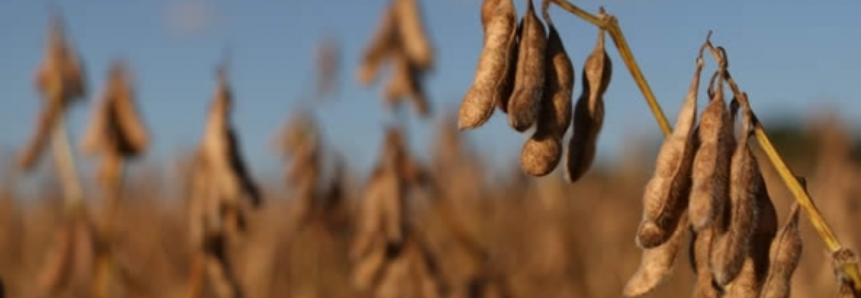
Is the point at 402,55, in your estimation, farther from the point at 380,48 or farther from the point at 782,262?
the point at 782,262

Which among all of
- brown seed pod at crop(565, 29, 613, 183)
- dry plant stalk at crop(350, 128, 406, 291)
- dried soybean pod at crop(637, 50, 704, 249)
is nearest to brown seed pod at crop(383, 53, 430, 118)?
dry plant stalk at crop(350, 128, 406, 291)

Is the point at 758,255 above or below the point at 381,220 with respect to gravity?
below

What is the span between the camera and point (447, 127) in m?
3.74

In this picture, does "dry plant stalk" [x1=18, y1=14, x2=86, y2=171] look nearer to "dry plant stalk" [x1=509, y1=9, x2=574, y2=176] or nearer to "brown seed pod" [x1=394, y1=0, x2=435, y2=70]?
"brown seed pod" [x1=394, y1=0, x2=435, y2=70]

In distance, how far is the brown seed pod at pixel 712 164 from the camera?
2.92ft

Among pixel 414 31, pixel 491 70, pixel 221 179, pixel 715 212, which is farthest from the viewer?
pixel 414 31

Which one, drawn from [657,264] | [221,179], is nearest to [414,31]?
[221,179]

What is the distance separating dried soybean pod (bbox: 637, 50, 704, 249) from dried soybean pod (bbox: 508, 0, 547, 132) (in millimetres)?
100

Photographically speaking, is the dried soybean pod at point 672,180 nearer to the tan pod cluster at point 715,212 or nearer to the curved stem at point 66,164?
the tan pod cluster at point 715,212

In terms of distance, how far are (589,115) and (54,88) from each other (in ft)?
4.70

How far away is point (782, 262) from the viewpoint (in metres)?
0.93

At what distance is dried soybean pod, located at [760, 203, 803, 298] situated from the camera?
925 millimetres

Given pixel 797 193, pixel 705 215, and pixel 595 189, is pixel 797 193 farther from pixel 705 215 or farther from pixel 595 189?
pixel 595 189

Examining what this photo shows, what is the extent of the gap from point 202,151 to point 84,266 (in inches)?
12.0
